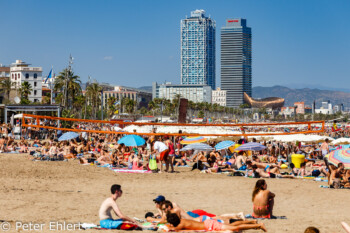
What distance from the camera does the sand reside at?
9.41 m

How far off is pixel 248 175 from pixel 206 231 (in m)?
8.87

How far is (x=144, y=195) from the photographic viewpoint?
1248 cm

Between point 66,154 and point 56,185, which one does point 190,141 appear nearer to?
point 66,154

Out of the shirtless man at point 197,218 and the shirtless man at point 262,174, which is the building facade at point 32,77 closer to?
the shirtless man at point 262,174

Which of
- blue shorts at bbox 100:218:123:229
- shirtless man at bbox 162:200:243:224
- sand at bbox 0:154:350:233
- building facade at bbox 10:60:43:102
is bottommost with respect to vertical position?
sand at bbox 0:154:350:233

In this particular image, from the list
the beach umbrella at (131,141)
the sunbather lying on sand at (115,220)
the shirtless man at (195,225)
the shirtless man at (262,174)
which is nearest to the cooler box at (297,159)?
the shirtless man at (262,174)

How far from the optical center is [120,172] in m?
17.7

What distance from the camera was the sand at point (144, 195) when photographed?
941 centimetres

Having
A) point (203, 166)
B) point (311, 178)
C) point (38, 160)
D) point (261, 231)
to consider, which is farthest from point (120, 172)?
point (261, 231)

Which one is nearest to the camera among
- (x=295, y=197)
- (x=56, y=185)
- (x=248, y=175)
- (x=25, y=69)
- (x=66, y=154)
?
(x=295, y=197)

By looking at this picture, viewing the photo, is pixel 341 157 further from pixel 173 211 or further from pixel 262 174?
pixel 173 211

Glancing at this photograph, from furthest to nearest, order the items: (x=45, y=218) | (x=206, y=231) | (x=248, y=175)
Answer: (x=248, y=175), (x=45, y=218), (x=206, y=231)

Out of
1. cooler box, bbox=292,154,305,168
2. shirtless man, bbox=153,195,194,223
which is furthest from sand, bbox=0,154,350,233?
cooler box, bbox=292,154,305,168

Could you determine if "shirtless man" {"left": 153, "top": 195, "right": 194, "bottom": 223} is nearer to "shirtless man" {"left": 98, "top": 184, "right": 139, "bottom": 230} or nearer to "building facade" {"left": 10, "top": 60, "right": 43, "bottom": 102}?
"shirtless man" {"left": 98, "top": 184, "right": 139, "bottom": 230}
